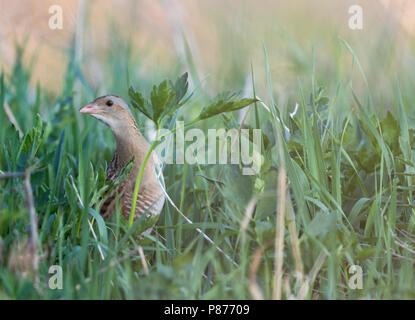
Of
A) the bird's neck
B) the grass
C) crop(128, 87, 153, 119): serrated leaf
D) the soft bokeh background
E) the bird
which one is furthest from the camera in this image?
the soft bokeh background

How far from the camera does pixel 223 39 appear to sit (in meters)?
3.91

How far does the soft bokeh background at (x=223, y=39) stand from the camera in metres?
3.21

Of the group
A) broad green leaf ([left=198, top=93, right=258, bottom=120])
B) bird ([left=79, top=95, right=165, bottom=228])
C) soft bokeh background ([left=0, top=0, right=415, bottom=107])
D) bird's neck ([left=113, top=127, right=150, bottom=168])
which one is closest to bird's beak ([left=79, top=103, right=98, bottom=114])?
bird ([left=79, top=95, right=165, bottom=228])

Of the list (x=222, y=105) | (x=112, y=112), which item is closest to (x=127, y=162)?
(x=112, y=112)

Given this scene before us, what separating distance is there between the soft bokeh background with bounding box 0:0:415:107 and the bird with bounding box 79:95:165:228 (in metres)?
0.56

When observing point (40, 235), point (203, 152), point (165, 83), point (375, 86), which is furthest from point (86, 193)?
point (375, 86)

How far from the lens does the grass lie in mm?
1412

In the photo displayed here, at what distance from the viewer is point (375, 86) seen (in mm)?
3242

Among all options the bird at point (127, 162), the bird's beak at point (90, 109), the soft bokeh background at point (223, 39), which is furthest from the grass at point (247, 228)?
the soft bokeh background at point (223, 39)

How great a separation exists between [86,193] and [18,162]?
0.40 metres

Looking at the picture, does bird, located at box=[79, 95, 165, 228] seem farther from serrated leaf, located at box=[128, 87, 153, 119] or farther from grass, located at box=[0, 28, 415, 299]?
serrated leaf, located at box=[128, 87, 153, 119]

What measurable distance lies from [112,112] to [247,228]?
0.82m
